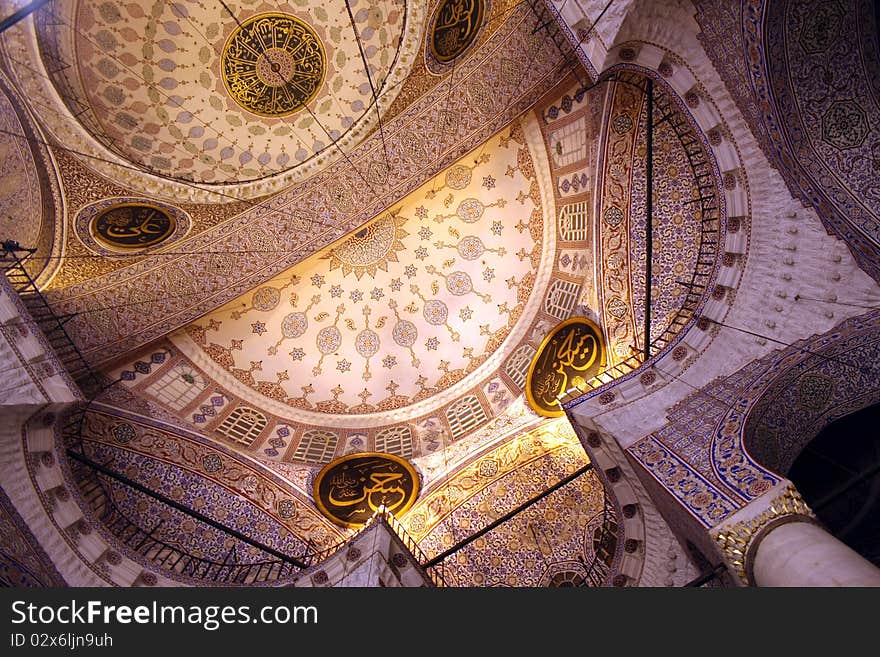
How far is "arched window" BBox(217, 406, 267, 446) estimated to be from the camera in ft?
22.5

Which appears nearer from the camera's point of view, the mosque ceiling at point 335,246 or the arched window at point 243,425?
the mosque ceiling at point 335,246

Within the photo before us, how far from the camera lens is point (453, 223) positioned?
7.65 metres

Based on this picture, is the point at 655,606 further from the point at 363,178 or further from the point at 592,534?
the point at 363,178

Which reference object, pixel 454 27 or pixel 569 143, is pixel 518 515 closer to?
pixel 569 143

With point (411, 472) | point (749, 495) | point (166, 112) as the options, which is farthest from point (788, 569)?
point (166, 112)

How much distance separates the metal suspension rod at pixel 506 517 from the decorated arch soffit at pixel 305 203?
13.4 ft

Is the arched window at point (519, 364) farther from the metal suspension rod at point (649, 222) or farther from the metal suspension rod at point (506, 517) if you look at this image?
the metal suspension rod at point (649, 222)

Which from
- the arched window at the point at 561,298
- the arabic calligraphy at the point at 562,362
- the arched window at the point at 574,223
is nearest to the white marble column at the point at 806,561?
the arabic calligraphy at the point at 562,362

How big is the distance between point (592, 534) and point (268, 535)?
11.9 ft

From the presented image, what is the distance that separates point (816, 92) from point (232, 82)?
6.36 m

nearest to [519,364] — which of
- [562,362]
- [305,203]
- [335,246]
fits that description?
[562,362]

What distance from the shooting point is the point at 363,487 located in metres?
6.77

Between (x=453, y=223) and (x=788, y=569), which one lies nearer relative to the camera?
(x=788, y=569)

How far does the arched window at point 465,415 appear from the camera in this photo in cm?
713
